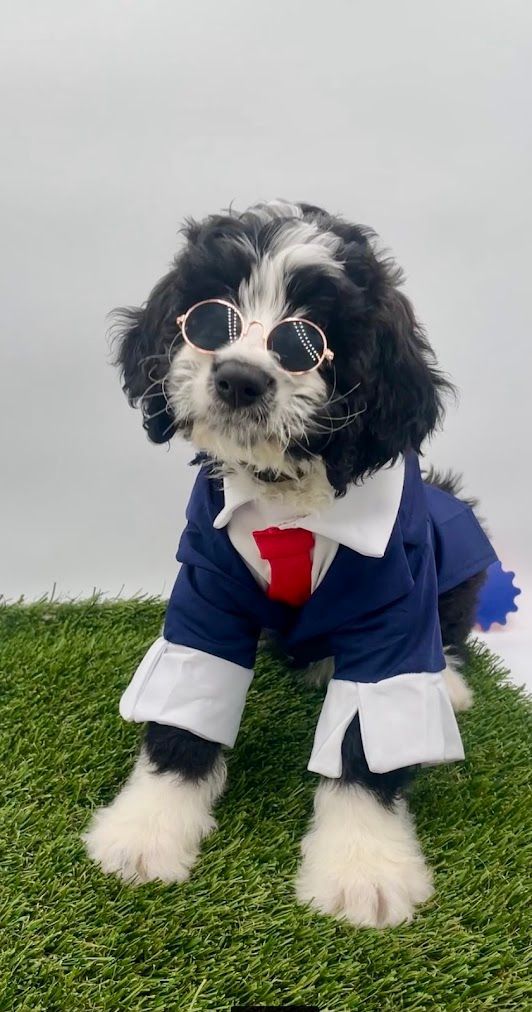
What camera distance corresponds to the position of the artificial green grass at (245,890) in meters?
1.60

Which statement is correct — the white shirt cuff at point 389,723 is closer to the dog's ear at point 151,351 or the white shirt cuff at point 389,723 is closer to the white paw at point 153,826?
the white paw at point 153,826

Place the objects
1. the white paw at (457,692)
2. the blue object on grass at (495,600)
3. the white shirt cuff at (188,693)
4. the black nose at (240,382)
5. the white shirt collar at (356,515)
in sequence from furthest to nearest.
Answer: the blue object on grass at (495,600)
the white paw at (457,692)
the white shirt cuff at (188,693)
the white shirt collar at (356,515)
the black nose at (240,382)

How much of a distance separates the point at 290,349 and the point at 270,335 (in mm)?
41

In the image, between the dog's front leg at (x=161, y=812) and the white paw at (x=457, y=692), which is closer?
the dog's front leg at (x=161, y=812)

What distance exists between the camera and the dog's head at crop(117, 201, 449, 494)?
161cm

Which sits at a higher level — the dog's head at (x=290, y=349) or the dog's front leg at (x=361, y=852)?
the dog's head at (x=290, y=349)

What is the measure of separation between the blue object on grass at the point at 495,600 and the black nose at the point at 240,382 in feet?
5.48

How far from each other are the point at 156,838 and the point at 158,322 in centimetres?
98

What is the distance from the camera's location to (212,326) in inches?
64.9

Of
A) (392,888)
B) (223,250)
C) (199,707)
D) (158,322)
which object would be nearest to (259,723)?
(199,707)

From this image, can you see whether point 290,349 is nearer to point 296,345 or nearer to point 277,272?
point 296,345

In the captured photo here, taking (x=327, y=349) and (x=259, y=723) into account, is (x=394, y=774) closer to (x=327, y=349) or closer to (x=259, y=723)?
(x=259, y=723)

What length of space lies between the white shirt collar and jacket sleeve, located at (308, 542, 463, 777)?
0.49 ft

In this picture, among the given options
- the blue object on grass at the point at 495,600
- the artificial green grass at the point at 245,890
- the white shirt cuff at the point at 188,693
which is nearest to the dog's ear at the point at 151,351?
the white shirt cuff at the point at 188,693
